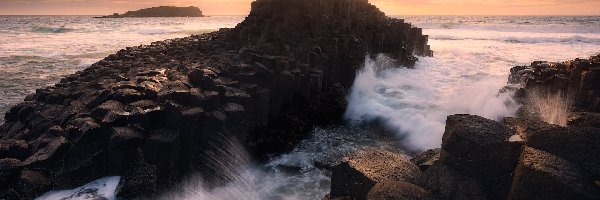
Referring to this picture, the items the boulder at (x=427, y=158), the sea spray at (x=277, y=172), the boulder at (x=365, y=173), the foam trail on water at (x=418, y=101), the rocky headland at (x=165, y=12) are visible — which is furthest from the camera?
the rocky headland at (x=165, y=12)

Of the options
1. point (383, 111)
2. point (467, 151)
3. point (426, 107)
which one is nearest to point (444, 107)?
point (426, 107)

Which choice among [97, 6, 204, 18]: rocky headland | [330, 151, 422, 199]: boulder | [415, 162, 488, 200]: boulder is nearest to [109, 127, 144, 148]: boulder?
[330, 151, 422, 199]: boulder

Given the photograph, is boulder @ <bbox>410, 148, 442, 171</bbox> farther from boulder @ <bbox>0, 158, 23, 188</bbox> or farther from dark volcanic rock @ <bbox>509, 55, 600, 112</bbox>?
boulder @ <bbox>0, 158, 23, 188</bbox>

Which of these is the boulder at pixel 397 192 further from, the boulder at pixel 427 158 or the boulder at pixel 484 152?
the boulder at pixel 427 158

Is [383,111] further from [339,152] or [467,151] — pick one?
[467,151]

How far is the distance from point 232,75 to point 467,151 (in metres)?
5.61

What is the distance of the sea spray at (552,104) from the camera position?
29.1 ft

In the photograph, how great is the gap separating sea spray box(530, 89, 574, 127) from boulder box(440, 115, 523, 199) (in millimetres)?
5417

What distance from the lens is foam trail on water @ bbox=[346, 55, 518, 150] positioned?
9.33 metres

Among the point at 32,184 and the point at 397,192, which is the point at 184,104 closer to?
the point at 32,184

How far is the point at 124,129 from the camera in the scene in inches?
233

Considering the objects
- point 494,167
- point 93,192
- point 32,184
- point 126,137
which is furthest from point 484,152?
point 32,184

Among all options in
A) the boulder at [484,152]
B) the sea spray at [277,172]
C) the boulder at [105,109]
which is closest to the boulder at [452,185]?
the boulder at [484,152]

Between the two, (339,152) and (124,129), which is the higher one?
(124,129)
